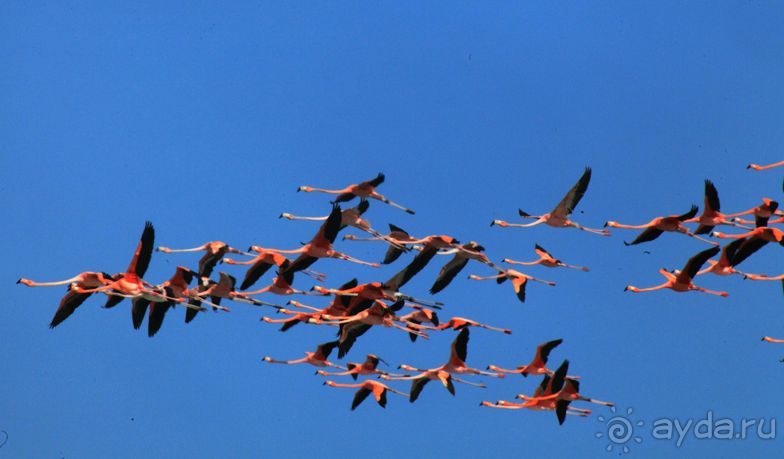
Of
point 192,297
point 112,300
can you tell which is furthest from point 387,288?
point 112,300

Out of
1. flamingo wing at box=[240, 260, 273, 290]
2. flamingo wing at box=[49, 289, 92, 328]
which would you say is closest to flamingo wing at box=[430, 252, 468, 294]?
flamingo wing at box=[240, 260, 273, 290]

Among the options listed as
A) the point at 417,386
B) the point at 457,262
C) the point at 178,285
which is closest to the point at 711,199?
the point at 457,262

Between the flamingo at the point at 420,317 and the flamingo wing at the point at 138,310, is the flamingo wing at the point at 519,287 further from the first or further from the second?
the flamingo wing at the point at 138,310

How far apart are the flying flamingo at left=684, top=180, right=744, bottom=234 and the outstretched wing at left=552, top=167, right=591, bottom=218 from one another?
8.76 ft

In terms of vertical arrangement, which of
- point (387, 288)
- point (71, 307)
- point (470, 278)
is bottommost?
point (71, 307)

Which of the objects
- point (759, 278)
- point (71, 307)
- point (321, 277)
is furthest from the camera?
point (321, 277)

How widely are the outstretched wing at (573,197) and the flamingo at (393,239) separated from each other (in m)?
3.52

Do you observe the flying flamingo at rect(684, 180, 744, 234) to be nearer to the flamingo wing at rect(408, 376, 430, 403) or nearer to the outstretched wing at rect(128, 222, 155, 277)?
the flamingo wing at rect(408, 376, 430, 403)

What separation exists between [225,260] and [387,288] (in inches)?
260

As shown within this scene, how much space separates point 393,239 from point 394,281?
1290mm

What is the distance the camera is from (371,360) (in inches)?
1292

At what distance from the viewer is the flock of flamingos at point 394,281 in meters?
27.3

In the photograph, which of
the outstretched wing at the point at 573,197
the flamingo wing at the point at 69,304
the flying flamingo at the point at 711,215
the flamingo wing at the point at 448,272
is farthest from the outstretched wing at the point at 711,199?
the flamingo wing at the point at 69,304

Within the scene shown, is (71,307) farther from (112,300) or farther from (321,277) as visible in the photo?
(321,277)
